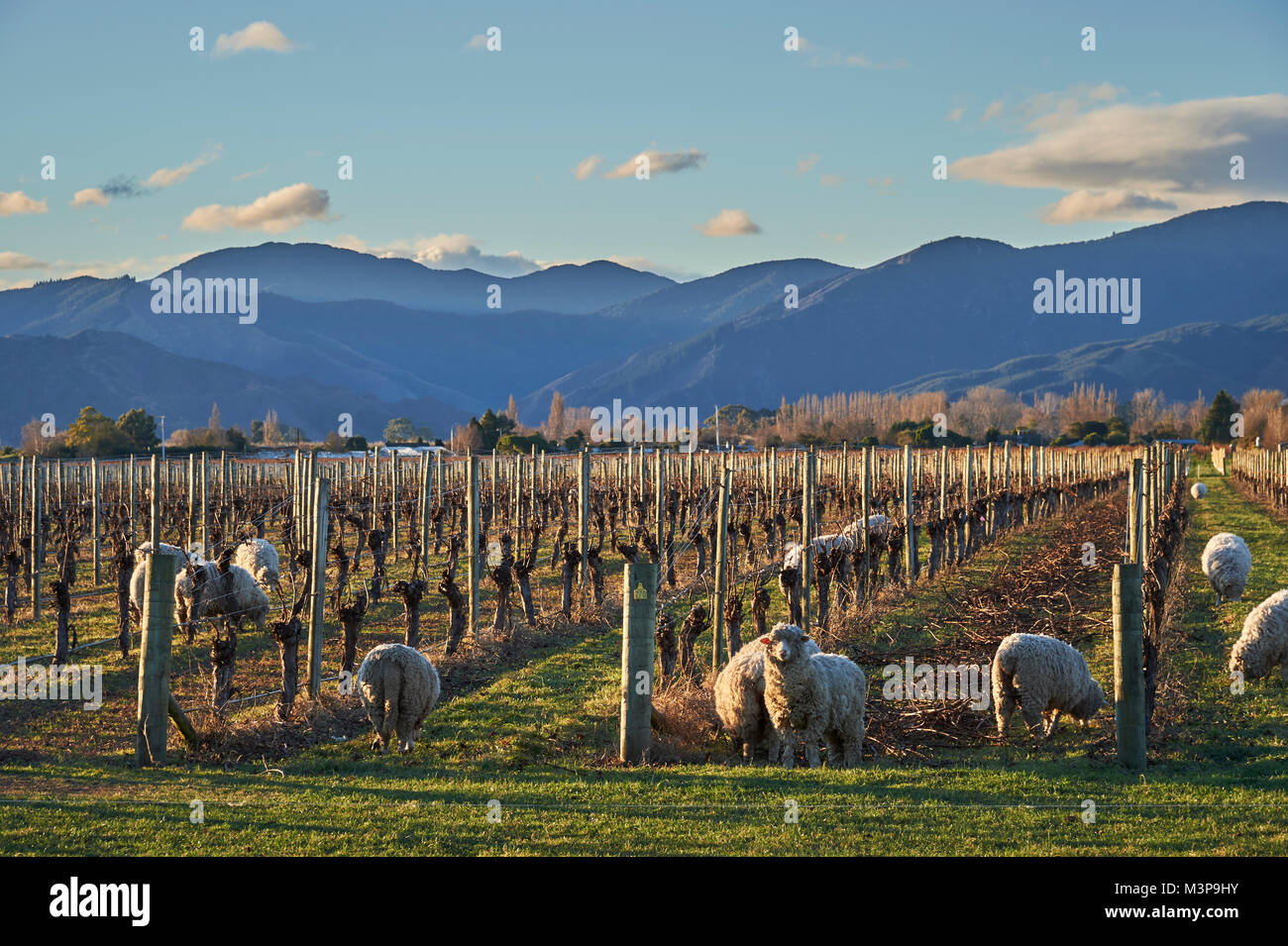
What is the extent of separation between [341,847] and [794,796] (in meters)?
3.34

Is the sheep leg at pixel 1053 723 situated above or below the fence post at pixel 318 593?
below

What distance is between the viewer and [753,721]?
33.7 ft

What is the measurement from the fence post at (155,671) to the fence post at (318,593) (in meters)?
2.90

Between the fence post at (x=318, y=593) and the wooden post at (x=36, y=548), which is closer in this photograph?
the fence post at (x=318, y=593)

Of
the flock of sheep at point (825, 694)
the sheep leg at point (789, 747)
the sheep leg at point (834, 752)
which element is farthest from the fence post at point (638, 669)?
the sheep leg at point (834, 752)

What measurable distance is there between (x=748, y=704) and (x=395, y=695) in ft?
11.2

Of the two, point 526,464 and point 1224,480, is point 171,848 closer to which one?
point 526,464

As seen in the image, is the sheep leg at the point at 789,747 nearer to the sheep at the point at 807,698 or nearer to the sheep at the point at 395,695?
the sheep at the point at 807,698

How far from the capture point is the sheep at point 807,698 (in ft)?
31.8

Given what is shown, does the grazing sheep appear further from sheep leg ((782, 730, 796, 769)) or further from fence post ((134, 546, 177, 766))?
sheep leg ((782, 730, 796, 769))

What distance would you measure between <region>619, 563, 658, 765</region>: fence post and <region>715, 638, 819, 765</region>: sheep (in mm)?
779

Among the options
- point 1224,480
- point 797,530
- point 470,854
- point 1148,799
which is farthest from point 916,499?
point 1224,480

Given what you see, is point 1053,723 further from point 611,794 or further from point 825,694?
point 611,794

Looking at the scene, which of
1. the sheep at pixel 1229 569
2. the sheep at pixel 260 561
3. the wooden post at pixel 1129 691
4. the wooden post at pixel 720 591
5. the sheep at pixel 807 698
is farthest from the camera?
the sheep at pixel 260 561
